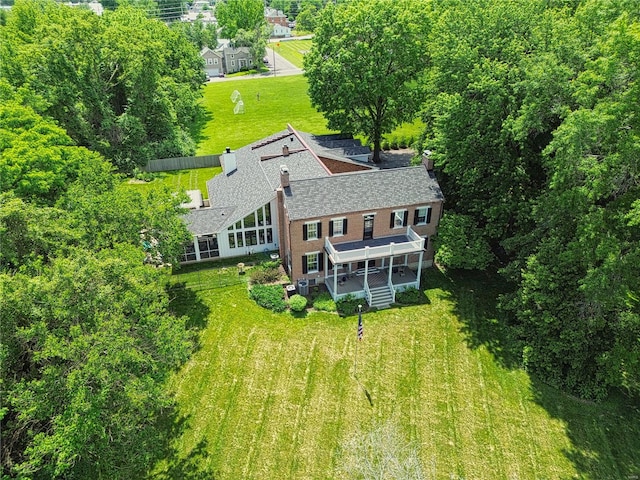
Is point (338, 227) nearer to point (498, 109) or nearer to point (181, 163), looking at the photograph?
point (498, 109)

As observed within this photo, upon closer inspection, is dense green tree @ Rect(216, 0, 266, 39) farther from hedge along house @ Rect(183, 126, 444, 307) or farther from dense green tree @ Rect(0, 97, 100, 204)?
hedge along house @ Rect(183, 126, 444, 307)

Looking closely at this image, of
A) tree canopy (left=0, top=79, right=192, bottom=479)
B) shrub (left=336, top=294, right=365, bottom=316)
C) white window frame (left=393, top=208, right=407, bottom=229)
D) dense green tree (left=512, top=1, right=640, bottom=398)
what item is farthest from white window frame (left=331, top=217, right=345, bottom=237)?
tree canopy (left=0, top=79, right=192, bottom=479)

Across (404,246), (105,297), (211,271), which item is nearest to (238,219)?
(211,271)

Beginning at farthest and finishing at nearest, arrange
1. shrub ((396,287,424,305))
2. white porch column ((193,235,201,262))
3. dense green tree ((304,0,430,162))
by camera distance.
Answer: dense green tree ((304,0,430,162)) → white porch column ((193,235,201,262)) → shrub ((396,287,424,305))

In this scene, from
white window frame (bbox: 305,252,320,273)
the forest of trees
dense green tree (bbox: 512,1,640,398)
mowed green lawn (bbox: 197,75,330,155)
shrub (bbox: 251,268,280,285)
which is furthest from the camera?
mowed green lawn (bbox: 197,75,330,155)

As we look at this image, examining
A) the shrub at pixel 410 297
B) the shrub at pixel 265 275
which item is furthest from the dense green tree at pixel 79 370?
the shrub at pixel 410 297

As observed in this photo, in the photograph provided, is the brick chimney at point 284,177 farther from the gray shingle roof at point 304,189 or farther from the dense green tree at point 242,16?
the dense green tree at point 242,16

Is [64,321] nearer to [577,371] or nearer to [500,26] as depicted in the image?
[577,371]

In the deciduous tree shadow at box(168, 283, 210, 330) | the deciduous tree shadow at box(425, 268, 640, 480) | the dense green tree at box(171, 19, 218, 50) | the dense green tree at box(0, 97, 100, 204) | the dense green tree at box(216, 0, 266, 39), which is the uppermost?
the dense green tree at box(216, 0, 266, 39)
